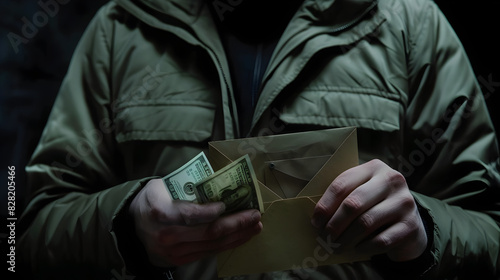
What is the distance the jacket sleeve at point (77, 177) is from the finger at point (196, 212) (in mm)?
174

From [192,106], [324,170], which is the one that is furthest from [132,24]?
[324,170]

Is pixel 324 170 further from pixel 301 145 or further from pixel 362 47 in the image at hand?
pixel 362 47

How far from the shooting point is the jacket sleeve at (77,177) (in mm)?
1060

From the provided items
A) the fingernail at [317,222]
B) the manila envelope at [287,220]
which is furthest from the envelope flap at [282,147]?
the fingernail at [317,222]

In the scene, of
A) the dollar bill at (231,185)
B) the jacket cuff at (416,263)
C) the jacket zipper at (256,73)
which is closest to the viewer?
the dollar bill at (231,185)

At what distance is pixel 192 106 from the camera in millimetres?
1088

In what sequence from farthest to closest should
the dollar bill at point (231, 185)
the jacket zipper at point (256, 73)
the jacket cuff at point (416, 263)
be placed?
1. the jacket zipper at point (256, 73)
2. the jacket cuff at point (416, 263)
3. the dollar bill at point (231, 185)

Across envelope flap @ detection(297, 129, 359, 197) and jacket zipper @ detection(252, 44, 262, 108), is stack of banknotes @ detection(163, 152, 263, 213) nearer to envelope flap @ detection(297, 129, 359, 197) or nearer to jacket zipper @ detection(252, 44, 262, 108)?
envelope flap @ detection(297, 129, 359, 197)

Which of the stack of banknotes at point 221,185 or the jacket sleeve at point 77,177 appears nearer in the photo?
the stack of banknotes at point 221,185

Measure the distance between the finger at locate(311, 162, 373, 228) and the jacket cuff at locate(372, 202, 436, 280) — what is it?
149mm

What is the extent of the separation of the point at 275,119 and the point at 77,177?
0.41 meters

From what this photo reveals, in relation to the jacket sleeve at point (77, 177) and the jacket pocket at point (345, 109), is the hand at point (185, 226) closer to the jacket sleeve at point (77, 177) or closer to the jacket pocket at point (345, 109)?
the jacket sleeve at point (77, 177)

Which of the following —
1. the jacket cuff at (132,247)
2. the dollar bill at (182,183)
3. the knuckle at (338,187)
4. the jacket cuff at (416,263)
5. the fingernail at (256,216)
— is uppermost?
the dollar bill at (182,183)

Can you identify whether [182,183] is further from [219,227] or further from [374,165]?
[374,165]
